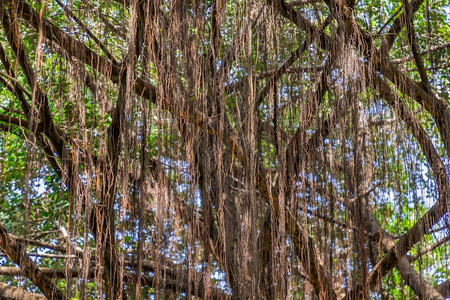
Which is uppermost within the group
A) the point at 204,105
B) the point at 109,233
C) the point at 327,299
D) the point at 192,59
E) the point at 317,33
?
the point at 317,33

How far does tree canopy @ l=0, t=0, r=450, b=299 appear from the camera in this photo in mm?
2230

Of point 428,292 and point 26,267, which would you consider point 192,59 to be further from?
point 428,292

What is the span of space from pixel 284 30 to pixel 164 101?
0.68 m

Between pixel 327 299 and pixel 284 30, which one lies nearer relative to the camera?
pixel 284 30

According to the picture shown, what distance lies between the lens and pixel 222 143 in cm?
240

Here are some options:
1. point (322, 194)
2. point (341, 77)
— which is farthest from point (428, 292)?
point (341, 77)

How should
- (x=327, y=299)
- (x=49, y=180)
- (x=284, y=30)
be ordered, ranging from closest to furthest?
1. (x=284, y=30)
2. (x=327, y=299)
3. (x=49, y=180)

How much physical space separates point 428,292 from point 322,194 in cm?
95

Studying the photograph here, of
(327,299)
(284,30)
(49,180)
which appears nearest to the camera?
(284,30)

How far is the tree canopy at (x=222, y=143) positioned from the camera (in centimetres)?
223

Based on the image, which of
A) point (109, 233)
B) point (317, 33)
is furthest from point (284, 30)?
point (109, 233)

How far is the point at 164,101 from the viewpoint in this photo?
2277 mm

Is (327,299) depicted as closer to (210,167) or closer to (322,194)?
(322,194)

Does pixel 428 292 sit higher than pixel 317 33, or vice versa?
pixel 317 33
